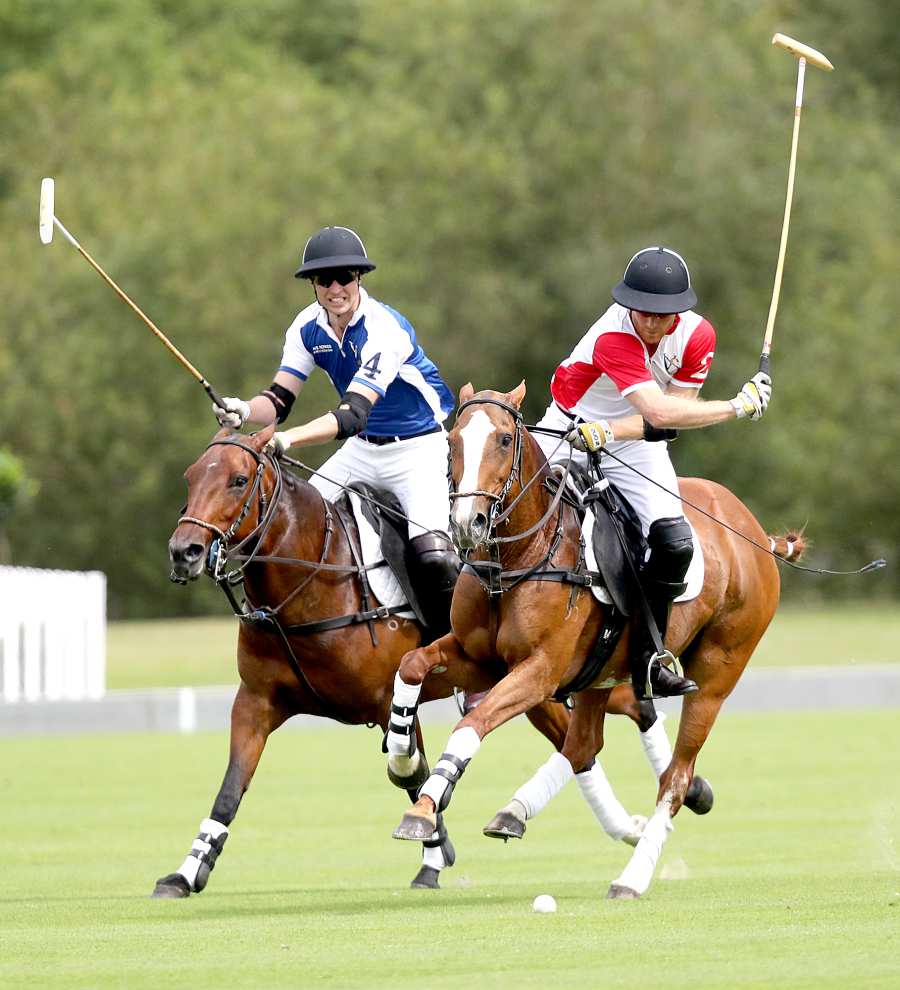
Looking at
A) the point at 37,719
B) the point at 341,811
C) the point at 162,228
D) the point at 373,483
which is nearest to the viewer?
the point at 373,483

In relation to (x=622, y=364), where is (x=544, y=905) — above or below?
below

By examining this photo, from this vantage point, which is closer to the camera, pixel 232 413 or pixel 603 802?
pixel 232 413

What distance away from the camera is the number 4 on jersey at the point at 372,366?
25.2 ft

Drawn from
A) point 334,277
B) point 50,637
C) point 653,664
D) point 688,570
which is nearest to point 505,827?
point 653,664

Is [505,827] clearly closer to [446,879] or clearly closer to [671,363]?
[446,879]

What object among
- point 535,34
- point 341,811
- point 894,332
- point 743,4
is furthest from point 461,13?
point 341,811

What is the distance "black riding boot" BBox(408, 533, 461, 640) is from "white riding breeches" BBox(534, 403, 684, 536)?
Answer: 23.8 inches

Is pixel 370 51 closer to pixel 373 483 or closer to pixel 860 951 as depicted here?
pixel 373 483

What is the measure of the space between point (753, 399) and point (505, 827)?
1.74 meters

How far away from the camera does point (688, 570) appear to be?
7551 mm

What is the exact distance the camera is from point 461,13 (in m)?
35.2

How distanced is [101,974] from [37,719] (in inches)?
448

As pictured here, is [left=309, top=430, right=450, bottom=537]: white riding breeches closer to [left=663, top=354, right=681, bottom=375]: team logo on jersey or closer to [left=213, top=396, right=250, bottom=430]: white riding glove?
[left=213, top=396, right=250, bottom=430]: white riding glove

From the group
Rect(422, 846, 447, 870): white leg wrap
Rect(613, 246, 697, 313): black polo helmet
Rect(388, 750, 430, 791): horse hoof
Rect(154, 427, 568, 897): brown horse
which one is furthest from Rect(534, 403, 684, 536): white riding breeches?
Rect(422, 846, 447, 870): white leg wrap
